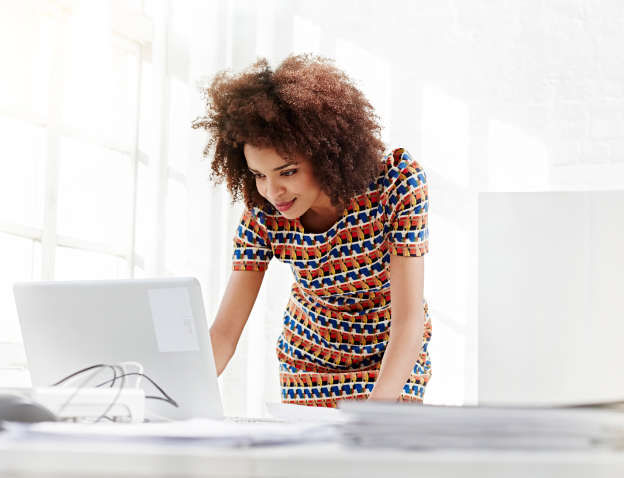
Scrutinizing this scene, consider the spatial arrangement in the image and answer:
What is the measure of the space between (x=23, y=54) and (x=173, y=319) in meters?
1.62

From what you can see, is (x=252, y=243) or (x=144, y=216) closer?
(x=252, y=243)

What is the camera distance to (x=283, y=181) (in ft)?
4.66

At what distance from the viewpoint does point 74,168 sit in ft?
7.67

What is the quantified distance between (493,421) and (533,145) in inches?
84.9

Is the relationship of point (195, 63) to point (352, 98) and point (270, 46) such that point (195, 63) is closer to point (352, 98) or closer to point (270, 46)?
point (270, 46)

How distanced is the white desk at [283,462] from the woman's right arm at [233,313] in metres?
0.98

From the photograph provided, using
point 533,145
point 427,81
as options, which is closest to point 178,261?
point 427,81

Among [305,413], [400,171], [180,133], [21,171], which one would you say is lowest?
[305,413]

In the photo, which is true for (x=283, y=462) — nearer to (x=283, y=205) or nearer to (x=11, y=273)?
(x=283, y=205)

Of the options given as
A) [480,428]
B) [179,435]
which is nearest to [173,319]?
[179,435]

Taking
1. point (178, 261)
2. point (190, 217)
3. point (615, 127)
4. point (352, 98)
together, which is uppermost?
point (615, 127)

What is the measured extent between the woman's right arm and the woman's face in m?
0.19

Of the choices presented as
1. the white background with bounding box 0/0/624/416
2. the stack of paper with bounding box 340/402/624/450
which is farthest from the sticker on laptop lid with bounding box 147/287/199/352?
the white background with bounding box 0/0/624/416

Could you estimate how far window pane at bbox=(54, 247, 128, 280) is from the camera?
89.0 inches
